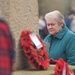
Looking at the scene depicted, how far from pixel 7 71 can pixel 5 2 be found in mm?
2520

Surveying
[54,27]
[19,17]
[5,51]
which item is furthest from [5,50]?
[54,27]

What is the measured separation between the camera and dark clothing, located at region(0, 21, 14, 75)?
2480mm

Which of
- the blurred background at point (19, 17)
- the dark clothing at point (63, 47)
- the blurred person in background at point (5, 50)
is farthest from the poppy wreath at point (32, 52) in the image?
the blurred person in background at point (5, 50)

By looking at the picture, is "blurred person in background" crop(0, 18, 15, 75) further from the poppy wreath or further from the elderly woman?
the elderly woman

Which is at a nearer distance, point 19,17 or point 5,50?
point 5,50

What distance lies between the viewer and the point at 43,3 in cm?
1956

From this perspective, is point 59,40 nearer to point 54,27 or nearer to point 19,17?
point 54,27

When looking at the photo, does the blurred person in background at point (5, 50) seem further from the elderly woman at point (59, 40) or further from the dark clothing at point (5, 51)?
the elderly woman at point (59, 40)

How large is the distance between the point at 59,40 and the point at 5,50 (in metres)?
3.63

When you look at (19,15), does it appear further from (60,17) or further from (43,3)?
(43,3)

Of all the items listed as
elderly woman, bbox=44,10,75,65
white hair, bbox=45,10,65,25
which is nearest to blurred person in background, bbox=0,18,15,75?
elderly woman, bbox=44,10,75,65

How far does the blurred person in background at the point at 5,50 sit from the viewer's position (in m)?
2.48

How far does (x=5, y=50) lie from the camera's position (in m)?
2.50

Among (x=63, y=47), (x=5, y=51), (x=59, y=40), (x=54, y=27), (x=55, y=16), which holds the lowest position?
(x=5, y=51)
